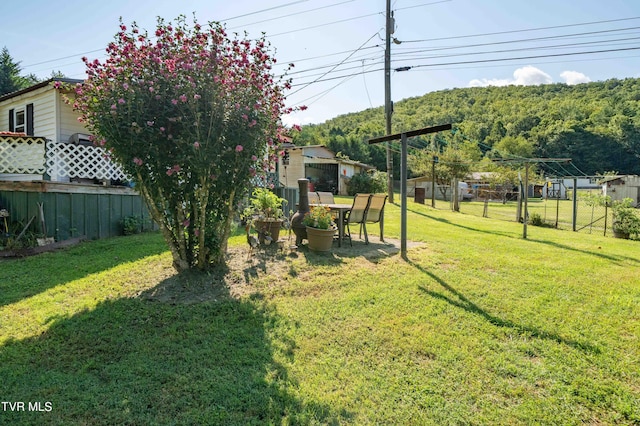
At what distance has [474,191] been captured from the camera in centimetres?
3825

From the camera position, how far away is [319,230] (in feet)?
18.1

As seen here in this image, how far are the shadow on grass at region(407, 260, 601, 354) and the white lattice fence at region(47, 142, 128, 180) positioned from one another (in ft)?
25.2

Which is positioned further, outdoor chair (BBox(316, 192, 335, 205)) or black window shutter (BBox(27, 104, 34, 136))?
black window shutter (BBox(27, 104, 34, 136))

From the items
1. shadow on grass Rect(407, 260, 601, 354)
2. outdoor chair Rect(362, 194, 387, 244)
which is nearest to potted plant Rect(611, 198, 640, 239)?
outdoor chair Rect(362, 194, 387, 244)

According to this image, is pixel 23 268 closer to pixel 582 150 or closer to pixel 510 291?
pixel 510 291

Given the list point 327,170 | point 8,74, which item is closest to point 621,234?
point 327,170

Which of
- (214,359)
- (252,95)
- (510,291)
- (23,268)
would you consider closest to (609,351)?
(510,291)

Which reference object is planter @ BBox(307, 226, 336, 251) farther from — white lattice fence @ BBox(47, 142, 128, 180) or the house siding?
the house siding

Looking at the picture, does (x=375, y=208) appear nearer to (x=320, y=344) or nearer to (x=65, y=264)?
(x=320, y=344)

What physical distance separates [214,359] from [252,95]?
2.77 meters

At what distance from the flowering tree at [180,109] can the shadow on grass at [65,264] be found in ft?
5.34

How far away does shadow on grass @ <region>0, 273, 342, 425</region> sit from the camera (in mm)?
2018

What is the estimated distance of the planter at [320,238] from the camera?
18.1ft

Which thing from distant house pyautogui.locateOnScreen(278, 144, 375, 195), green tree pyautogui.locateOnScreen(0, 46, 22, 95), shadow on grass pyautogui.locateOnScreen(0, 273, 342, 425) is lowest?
shadow on grass pyautogui.locateOnScreen(0, 273, 342, 425)
